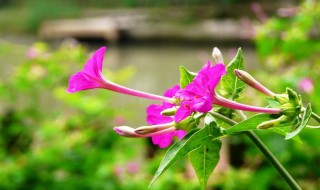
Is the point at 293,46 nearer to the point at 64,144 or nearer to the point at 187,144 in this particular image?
the point at 64,144

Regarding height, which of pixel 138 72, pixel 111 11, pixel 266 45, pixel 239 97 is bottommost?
pixel 111 11

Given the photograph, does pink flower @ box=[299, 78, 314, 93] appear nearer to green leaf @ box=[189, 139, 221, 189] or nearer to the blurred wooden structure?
green leaf @ box=[189, 139, 221, 189]

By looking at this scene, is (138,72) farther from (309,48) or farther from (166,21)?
(309,48)

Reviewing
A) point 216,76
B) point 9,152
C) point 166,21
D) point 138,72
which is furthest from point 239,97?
point 166,21

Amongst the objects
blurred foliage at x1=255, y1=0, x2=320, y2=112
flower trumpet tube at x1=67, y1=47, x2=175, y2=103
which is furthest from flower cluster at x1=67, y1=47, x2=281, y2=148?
blurred foliage at x1=255, y1=0, x2=320, y2=112


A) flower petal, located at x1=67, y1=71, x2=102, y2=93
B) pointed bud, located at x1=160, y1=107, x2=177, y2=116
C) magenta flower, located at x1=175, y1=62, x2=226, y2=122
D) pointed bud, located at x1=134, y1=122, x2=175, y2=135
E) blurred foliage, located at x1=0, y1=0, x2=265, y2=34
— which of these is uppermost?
magenta flower, located at x1=175, y1=62, x2=226, y2=122

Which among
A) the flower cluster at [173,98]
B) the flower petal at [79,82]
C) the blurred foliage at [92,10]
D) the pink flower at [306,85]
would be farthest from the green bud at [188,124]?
the blurred foliage at [92,10]
